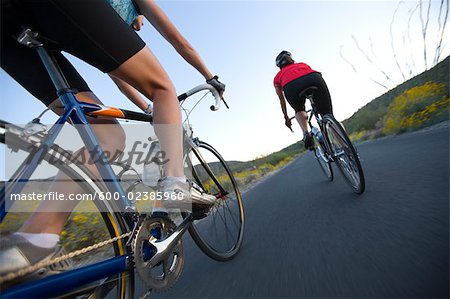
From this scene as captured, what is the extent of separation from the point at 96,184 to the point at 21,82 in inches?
28.3

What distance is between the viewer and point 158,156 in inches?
62.1

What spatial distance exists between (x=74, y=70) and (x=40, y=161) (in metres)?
0.77

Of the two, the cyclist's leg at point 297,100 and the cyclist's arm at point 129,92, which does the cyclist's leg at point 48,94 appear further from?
the cyclist's leg at point 297,100

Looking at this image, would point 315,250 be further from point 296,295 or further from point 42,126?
point 42,126

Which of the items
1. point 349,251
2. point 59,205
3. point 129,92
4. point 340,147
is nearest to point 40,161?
point 59,205

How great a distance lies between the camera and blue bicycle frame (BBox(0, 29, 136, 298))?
852 millimetres

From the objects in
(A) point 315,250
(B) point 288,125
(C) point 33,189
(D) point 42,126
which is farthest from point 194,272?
(B) point 288,125

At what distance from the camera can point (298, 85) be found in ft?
11.4

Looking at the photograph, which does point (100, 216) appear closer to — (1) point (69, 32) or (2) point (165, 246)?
(2) point (165, 246)

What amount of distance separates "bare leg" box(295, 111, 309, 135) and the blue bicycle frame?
319 cm

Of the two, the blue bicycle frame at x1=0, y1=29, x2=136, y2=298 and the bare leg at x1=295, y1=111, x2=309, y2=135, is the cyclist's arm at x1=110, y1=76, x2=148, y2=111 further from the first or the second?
the bare leg at x1=295, y1=111, x2=309, y2=135

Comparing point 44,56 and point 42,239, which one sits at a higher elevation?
point 44,56

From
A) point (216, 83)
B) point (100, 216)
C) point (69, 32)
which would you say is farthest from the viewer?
point (216, 83)

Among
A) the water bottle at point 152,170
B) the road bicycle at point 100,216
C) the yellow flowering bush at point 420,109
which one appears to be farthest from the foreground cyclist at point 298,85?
the yellow flowering bush at point 420,109
